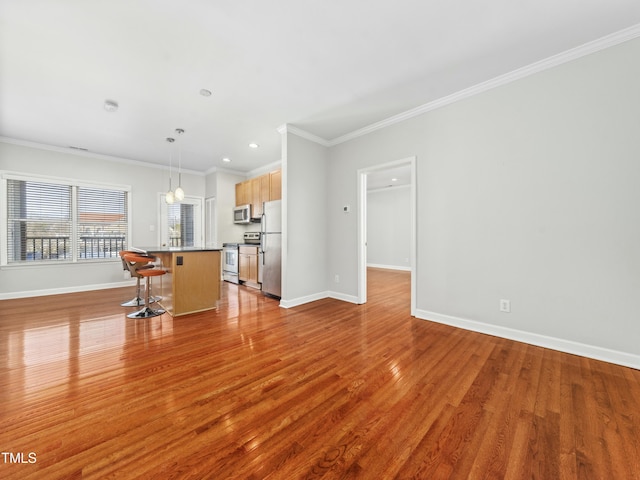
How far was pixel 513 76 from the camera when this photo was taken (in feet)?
8.61

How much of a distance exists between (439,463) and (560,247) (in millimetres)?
2352

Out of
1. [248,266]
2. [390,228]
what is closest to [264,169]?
[248,266]

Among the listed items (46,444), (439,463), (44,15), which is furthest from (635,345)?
(44,15)

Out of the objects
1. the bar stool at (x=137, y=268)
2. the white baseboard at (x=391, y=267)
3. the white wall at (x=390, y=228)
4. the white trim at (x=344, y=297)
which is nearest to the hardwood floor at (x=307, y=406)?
the bar stool at (x=137, y=268)

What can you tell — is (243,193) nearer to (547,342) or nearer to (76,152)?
(76,152)

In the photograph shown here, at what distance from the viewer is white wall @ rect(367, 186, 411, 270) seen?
7910mm

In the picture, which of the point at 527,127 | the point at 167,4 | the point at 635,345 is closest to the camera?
the point at 167,4

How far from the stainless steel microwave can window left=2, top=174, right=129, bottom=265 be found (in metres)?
2.27

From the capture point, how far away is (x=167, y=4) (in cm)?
183

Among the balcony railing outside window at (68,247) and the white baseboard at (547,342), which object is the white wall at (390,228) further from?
the balcony railing outside window at (68,247)

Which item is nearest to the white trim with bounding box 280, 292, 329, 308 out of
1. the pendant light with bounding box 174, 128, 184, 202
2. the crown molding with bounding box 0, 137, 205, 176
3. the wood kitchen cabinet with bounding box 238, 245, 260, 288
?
the wood kitchen cabinet with bounding box 238, 245, 260, 288

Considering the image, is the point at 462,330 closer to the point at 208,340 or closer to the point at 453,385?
the point at 453,385

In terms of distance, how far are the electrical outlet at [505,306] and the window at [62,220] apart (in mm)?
6893

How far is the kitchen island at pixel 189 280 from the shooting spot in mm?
3445
